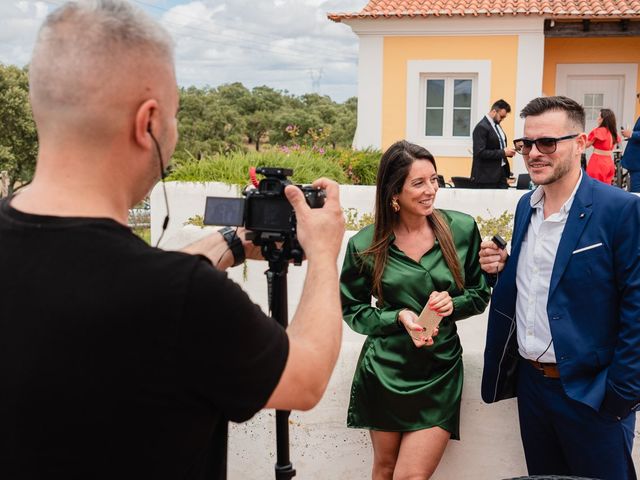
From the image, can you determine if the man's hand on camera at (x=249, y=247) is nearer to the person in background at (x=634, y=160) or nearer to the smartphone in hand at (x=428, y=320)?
the smartphone in hand at (x=428, y=320)

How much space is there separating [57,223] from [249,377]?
0.45m

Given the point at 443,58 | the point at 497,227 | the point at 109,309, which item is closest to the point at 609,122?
the point at 443,58

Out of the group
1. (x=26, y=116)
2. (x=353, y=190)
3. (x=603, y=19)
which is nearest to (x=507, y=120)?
(x=603, y=19)

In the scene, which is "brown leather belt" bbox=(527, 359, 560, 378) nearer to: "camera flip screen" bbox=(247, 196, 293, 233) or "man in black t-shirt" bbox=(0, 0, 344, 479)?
"camera flip screen" bbox=(247, 196, 293, 233)

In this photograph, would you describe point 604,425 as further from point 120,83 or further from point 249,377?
point 120,83

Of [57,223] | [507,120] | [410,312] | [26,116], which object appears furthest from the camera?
[26,116]

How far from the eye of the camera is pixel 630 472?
2836 millimetres

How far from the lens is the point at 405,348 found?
3092 mm

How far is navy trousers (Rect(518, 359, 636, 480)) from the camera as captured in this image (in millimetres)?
2766

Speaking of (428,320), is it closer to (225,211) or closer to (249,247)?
(249,247)

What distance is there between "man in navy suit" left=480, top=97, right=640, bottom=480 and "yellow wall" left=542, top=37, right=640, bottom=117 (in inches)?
541

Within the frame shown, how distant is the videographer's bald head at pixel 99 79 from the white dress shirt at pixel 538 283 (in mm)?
1928

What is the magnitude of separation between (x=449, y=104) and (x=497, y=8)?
2070mm

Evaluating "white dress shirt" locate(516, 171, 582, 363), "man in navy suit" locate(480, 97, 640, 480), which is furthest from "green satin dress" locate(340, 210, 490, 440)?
"white dress shirt" locate(516, 171, 582, 363)
